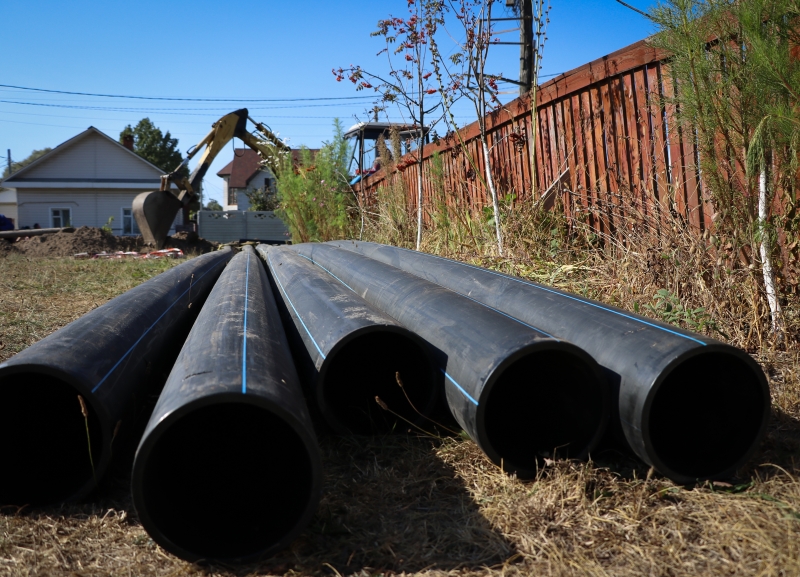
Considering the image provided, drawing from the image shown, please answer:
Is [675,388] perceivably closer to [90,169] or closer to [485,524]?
[485,524]

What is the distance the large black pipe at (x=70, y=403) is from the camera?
2.35 m

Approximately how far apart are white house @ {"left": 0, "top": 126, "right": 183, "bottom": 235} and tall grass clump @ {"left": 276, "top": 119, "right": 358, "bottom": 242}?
79.6ft

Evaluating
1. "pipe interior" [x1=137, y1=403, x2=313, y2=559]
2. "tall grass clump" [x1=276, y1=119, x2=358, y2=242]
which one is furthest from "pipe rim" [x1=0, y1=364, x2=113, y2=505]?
"tall grass clump" [x1=276, y1=119, x2=358, y2=242]

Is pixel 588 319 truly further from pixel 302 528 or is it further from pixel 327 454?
pixel 302 528

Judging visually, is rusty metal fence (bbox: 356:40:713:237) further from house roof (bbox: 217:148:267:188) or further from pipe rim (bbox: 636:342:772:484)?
house roof (bbox: 217:148:267:188)

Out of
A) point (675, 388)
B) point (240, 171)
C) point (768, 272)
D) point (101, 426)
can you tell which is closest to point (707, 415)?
point (675, 388)

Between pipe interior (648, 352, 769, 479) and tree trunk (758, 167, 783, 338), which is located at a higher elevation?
tree trunk (758, 167, 783, 338)

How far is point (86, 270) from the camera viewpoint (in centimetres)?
1052

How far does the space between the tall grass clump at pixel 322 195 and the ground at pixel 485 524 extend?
9.09 m

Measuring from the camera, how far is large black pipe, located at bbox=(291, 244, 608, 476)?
2.30 metres

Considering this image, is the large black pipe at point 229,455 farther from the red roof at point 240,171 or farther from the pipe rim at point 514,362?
the red roof at point 240,171

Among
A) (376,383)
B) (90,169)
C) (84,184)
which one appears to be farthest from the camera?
(90,169)

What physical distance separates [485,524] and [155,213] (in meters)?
15.2

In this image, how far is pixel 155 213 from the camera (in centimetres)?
1567
